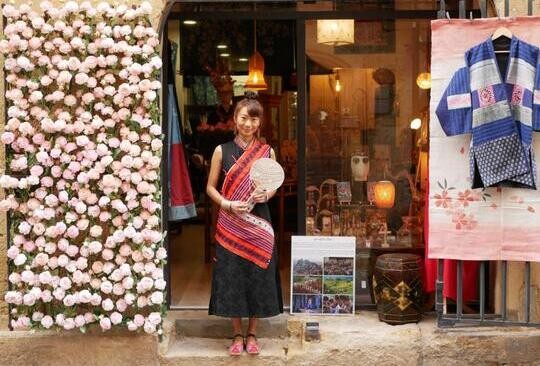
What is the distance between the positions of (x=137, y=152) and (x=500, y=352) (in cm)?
318

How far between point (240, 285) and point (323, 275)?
0.91 m

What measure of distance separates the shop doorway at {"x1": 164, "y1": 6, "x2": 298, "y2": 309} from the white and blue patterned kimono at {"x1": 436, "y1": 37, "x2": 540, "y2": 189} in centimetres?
213

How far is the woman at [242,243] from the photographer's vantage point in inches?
238

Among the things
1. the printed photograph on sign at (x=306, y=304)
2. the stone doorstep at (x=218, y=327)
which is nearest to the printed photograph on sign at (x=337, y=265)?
the printed photograph on sign at (x=306, y=304)

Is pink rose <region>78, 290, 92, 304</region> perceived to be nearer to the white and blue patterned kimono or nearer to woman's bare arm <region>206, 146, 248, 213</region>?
A: woman's bare arm <region>206, 146, 248, 213</region>

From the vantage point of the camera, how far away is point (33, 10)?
19.4 feet

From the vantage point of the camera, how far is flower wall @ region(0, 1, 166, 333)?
5.71 meters

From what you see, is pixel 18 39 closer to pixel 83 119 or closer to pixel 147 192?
pixel 83 119

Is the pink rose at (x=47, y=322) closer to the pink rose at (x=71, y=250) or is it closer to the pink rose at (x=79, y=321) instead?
the pink rose at (x=79, y=321)

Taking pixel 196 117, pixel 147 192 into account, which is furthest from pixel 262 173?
pixel 196 117

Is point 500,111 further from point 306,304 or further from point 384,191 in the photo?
point 306,304

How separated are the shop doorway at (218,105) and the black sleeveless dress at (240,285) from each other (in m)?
1.03

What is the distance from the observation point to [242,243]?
19.8 ft

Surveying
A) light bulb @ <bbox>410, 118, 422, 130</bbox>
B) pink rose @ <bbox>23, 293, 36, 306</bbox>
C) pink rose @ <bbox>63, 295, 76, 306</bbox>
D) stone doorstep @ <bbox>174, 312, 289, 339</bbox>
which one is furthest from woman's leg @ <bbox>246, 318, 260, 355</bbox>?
light bulb @ <bbox>410, 118, 422, 130</bbox>
